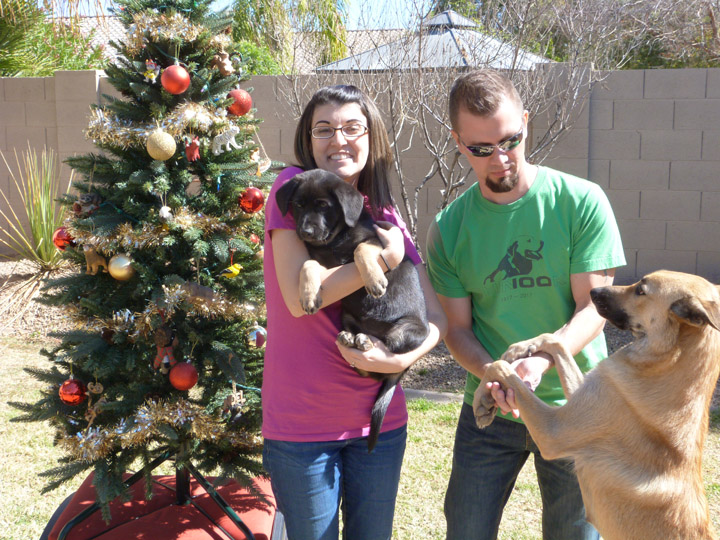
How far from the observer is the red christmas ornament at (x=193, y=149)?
338 centimetres

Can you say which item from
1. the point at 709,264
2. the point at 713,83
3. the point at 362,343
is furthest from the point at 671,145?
the point at 362,343

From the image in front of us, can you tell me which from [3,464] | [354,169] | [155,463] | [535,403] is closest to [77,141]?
[3,464]

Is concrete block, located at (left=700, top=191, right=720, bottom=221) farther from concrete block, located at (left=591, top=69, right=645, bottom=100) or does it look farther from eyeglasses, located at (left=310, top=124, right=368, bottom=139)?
eyeglasses, located at (left=310, top=124, right=368, bottom=139)

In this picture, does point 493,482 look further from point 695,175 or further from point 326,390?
point 695,175

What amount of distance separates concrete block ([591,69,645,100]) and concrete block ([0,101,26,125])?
782 centimetres

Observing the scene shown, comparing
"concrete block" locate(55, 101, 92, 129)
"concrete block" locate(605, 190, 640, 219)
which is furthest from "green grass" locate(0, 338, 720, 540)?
"concrete block" locate(55, 101, 92, 129)

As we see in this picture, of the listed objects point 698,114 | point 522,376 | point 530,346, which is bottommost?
point 522,376

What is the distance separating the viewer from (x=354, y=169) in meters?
2.76

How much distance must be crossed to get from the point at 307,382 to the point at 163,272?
51.6 inches

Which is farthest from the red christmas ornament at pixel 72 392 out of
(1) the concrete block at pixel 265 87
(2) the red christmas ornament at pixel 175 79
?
(1) the concrete block at pixel 265 87

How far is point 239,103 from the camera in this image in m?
3.60

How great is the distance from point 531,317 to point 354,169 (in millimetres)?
957

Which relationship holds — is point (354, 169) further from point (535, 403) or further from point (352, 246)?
point (535, 403)

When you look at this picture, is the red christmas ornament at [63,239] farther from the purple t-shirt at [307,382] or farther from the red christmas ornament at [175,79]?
the purple t-shirt at [307,382]
